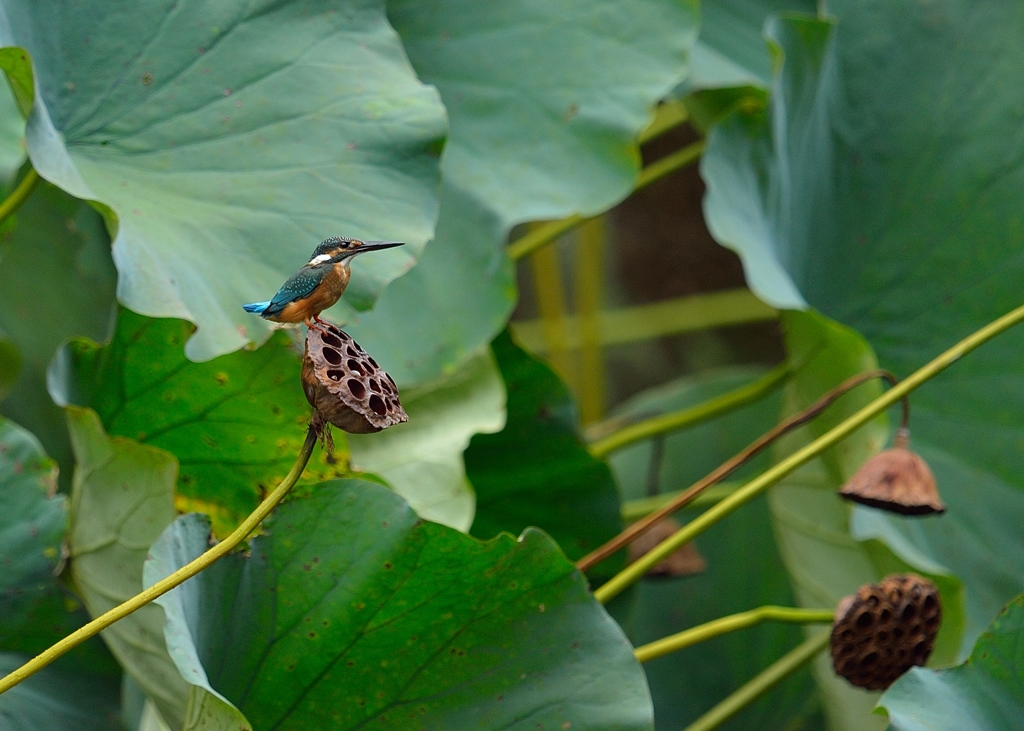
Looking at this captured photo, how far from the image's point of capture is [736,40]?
3.99 feet

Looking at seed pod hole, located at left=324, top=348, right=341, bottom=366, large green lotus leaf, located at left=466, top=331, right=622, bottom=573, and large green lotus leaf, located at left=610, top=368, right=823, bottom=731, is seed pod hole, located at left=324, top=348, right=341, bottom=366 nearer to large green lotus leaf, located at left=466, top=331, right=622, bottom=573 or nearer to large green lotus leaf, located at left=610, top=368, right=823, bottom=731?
large green lotus leaf, located at left=466, top=331, right=622, bottom=573

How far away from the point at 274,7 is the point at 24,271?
15.0 inches

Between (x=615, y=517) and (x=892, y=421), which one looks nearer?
(x=615, y=517)

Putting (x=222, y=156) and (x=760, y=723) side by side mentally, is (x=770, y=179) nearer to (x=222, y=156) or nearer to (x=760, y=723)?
(x=222, y=156)

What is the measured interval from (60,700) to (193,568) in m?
0.37

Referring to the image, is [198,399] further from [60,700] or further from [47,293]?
[47,293]

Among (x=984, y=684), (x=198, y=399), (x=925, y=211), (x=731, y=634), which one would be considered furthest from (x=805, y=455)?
(x=731, y=634)

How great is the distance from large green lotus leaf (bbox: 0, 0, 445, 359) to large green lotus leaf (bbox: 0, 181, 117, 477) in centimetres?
28

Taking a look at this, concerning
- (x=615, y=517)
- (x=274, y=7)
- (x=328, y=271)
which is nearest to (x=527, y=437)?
(x=615, y=517)

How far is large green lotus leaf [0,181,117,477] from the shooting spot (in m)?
0.93

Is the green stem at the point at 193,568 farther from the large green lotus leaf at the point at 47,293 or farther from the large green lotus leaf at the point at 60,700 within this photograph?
the large green lotus leaf at the point at 47,293

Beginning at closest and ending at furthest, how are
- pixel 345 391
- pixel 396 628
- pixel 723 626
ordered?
pixel 345 391
pixel 396 628
pixel 723 626

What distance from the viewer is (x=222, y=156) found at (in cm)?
70

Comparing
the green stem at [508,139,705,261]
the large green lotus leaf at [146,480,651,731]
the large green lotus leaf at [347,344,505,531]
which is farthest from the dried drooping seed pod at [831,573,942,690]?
the green stem at [508,139,705,261]
